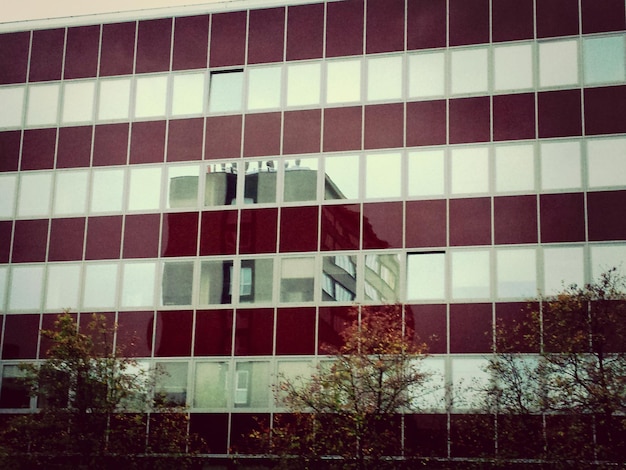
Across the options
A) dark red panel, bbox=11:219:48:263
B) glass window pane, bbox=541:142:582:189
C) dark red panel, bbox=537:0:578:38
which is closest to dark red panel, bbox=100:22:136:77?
dark red panel, bbox=11:219:48:263

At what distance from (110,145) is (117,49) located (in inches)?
163

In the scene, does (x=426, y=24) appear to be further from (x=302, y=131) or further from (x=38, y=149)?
(x=38, y=149)

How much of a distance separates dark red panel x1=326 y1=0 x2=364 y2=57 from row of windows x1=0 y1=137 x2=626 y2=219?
4.29 metres

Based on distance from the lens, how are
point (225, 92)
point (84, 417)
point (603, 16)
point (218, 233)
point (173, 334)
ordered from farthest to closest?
point (225, 92), point (218, 233), point (173, 334), point (603, 16), point (84, 417)

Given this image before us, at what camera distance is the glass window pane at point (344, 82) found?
4044 centimetres

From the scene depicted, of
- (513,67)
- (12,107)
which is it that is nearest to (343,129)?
(513,67)

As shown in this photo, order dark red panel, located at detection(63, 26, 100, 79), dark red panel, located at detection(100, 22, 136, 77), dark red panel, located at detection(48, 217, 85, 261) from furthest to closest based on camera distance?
1. dark red panel, located at detection(63, 26, 100, 79)
2. dark red panel, located at detection(100, 22, 136, 77)
3. dark red panel, located at detection(48, 217, 85, 261)

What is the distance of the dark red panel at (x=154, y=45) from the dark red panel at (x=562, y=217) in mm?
16321

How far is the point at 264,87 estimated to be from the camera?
4172 centimetres

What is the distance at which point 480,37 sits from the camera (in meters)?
39.3

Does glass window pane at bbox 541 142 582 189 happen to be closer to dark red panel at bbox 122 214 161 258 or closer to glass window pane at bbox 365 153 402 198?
glass window pane at bbox 365 153 402 198

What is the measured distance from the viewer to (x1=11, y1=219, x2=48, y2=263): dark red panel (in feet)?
140

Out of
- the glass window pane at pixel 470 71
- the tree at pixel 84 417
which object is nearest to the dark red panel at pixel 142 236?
the tree at pixel 84 417

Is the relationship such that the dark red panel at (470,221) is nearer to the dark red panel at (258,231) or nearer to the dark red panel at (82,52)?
the dark red panel at (258,231)
